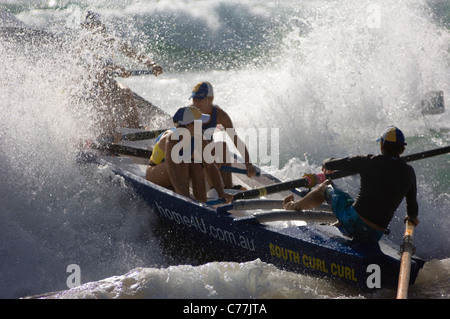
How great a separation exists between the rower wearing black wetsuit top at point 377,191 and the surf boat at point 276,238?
0.19m

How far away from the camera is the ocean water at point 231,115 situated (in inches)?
183

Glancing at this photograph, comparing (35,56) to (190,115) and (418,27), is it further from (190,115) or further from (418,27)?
(418,27)

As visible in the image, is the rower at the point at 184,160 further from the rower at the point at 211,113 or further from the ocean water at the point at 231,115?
the ocean water at the point at 231,115

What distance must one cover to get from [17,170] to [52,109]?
3.89 feet

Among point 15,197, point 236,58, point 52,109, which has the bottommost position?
point 15,197

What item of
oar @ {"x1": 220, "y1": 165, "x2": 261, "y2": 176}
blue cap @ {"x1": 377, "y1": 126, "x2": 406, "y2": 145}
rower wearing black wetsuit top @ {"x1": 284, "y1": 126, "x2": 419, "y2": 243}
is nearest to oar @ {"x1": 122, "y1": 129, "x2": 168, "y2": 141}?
oar @ {"x1": 220, "y1": 165, "x2": 261, "y2": 176}

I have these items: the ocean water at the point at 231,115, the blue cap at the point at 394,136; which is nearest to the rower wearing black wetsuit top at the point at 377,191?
the blue cap at the point at 394,136

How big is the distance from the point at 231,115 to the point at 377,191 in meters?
6.05

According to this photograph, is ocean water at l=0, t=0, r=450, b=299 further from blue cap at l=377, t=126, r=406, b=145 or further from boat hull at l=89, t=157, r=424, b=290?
blue cap at l=377, t=126, r=406, b=145

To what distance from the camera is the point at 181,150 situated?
5.33 meters

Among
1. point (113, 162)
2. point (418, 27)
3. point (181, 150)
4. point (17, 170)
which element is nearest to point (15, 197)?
point (17, 170)

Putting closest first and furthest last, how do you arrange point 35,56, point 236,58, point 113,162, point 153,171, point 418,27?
point 153,171
point 113,162
point 35,56
point 418,27
point 236,58

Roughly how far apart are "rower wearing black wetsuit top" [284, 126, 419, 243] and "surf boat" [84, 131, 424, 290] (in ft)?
0.62

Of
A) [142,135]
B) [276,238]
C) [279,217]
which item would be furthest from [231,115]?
[276,238]
